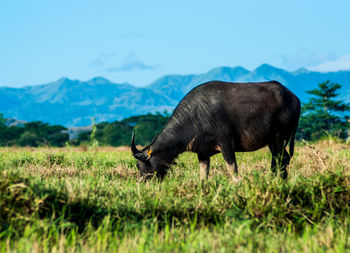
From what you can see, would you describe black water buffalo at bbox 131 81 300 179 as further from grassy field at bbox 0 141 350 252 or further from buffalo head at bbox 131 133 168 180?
grassy field at bbox 0 141 350 252

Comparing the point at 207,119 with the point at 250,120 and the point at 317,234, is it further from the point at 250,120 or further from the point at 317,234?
the point at 317,234

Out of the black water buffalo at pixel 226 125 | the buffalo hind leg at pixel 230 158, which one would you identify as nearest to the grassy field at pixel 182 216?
the buffalo hind leg at pixel 230 158

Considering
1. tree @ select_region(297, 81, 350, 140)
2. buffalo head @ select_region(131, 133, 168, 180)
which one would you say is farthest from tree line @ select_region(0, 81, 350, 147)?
buffalo head @ select_region(131, 133, 168, 180)

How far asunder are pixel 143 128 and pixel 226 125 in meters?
50.2

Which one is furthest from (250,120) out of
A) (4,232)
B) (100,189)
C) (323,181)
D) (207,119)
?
(4,232)

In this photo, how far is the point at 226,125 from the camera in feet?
19.9

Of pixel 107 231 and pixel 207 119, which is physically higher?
pixel 207 119

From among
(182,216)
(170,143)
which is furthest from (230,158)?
(182,216)

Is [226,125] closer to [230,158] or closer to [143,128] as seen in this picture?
[230,158]

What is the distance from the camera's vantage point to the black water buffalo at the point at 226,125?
6.11 m

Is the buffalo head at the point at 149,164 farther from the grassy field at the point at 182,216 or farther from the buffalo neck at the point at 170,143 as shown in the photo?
the grassy field at the point at 182,216

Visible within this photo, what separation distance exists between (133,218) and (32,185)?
1073mm

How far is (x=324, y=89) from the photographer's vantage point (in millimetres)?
45125

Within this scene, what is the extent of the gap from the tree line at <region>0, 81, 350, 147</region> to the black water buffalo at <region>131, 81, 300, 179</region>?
28.1 metres
